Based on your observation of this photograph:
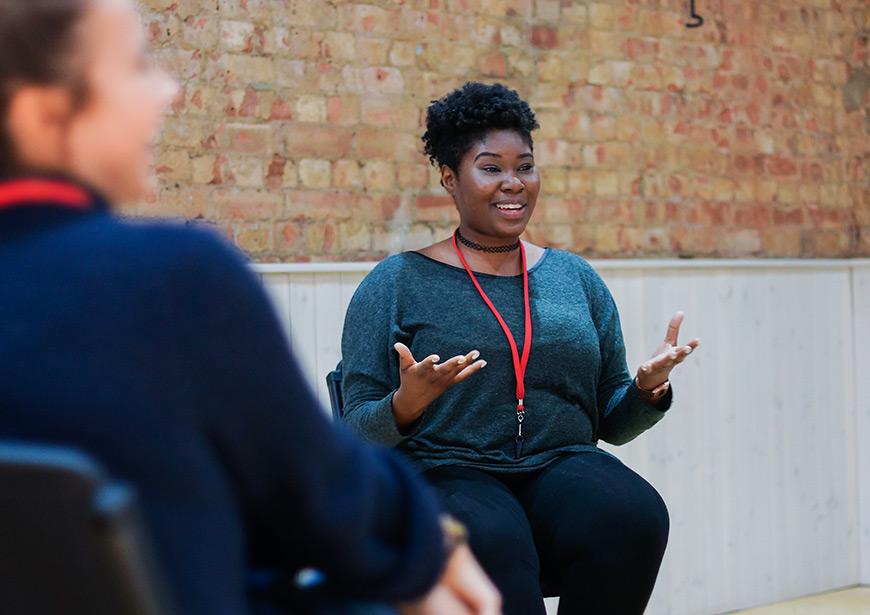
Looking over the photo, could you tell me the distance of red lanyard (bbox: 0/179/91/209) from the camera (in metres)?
1.11

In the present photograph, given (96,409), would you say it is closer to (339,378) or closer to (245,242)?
(339,378)

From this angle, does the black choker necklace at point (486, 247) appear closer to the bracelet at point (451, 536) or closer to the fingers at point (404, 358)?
the fingers at point (404, 358)

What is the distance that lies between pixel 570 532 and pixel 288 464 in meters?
1.83

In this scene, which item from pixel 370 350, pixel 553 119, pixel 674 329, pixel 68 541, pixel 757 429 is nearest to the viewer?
pixel 68 541

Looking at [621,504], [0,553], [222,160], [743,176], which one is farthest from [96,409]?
[743,176]

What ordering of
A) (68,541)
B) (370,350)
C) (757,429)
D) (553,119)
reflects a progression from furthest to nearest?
(757,429), (553,119), (370,350), (68,541)

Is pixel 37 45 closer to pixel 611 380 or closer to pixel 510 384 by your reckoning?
pixel 510 384

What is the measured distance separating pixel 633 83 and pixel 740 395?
128 centimetres

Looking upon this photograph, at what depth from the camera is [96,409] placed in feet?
3.42

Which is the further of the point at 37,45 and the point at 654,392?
the point at 654,392

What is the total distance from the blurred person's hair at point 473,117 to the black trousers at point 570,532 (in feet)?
2.74

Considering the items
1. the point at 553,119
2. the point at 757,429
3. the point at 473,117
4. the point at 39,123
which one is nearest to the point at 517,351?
the point at 473,117

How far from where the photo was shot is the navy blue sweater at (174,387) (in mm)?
1044

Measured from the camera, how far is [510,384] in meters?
3.08
